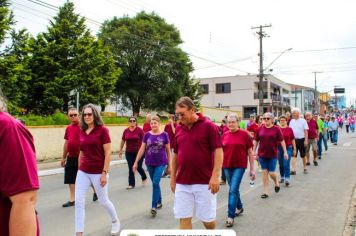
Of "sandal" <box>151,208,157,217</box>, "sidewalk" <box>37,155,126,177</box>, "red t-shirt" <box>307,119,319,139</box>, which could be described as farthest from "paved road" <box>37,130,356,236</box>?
"red t-shirt" <box>307,119,319,139</box>

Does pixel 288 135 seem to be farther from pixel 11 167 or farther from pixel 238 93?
pixel 238 93

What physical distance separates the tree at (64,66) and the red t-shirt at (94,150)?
2139 centimetres

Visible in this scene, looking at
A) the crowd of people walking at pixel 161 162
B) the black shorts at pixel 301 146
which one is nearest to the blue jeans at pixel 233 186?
the crowd of people walking at pixel 161 162

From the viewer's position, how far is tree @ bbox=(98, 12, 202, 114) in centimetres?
3966

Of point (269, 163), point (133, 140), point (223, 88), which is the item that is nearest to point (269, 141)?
point (269, 163)

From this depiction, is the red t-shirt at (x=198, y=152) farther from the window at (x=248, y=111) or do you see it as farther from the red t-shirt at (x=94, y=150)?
the window at (x=248, y=111)

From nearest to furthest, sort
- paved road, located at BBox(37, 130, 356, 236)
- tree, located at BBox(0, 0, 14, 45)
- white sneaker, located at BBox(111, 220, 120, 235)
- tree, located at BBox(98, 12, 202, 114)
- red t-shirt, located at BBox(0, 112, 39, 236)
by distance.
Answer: red t-shirt, located at BBox(0, 112, 39, 236), white sneaker, located at BBox(111, 220, 120, 235), paved road, located at BBox(37, 130, 356, 236), tree, located at BBox(0, 0, 14, 45), tree, located at BBox(98, 12, 202, 114)

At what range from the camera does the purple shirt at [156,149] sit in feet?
25.2

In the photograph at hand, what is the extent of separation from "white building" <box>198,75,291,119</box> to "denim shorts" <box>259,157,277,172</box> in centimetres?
5318

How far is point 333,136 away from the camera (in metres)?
25.1

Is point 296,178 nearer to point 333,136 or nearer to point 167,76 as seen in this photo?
point 333,136

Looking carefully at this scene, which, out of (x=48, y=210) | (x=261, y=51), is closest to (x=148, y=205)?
(x=48, y=210)

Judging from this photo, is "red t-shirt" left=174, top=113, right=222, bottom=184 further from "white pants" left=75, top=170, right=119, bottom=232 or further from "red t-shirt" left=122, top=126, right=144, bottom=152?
"red t-shirt" left=122, top=126, right=144, bottom=152

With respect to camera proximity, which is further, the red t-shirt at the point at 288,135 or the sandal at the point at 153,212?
the red t-shirt at the point at 288,135
